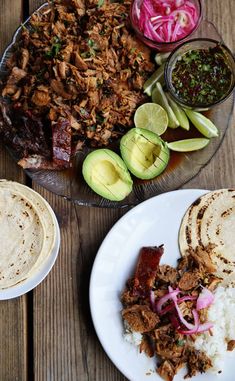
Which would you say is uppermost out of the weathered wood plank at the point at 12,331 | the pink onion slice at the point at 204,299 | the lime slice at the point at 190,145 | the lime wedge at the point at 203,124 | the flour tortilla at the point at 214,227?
the lime wedge at the point at 203,124

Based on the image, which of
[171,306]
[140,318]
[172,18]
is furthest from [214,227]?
[172,18]

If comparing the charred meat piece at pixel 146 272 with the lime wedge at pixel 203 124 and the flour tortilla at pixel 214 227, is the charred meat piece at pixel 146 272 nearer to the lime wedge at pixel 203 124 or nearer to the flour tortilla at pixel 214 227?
the flour tortilla at pixel 214 227

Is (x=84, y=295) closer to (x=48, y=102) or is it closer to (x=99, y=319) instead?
(x=99, y=319)

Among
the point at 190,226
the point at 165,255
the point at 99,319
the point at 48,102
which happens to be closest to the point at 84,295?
the point at 99,319

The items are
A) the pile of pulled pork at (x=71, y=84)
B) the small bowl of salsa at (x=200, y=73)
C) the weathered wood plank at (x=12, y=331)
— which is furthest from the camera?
the weathered wood plank at (x=12, y=331)

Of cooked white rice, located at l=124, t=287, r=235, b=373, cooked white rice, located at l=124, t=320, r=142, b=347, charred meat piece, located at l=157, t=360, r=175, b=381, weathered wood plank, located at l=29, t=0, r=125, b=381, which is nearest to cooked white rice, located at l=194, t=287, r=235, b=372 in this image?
cooked white rice, located at l=124, t=287, r=235, b=373

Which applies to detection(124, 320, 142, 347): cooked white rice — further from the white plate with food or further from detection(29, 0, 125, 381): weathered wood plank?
the white plate with food

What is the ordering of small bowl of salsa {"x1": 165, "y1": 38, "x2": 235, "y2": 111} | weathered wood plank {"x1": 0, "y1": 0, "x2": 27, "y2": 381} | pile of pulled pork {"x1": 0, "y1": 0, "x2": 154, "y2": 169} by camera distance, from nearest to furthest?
pile of pulled pork {"x1": 0, "y1": 0, "x2": 154, "y2": 169} < small bowl of salsa {"x1": 165, "y1": 38, "x2": 235, "y2": 111} < weathered wood plank {"x1": 0, "y1": 0, "x2": 27, "y2": 381}

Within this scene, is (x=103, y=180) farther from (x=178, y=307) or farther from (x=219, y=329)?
(x=219, y=329)

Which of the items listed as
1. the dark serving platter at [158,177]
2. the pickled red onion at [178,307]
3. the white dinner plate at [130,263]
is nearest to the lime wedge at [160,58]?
the dark serving platter at [158,177]
